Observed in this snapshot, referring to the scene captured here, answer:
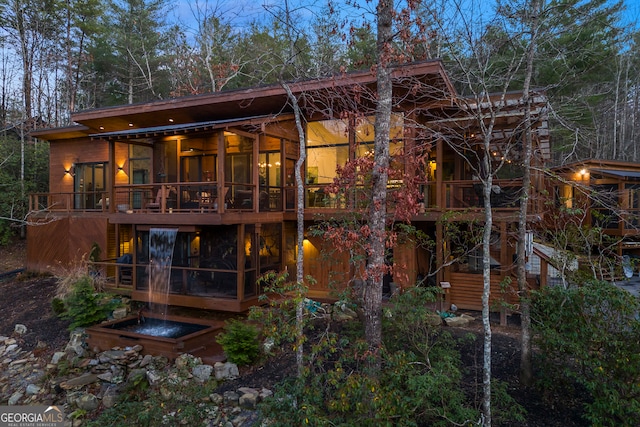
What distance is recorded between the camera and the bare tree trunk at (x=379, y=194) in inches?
182

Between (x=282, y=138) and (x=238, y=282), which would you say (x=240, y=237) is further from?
(x=282, y=138)

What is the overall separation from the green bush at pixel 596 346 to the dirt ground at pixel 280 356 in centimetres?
31

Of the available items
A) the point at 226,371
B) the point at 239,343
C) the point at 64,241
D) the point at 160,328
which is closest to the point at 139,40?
the point at 64,241

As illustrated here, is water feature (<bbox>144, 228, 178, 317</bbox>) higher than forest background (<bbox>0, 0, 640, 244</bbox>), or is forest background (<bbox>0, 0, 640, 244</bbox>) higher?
forest background (<bbox>0, 0, 640, 244</bbox>)

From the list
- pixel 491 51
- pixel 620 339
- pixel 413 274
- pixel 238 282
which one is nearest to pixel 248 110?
pixel 238 282

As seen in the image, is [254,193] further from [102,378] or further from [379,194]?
[379,194]

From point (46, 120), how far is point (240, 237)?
70.9ft

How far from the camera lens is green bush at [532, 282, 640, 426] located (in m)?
4.00

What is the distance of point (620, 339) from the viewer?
4.22 m

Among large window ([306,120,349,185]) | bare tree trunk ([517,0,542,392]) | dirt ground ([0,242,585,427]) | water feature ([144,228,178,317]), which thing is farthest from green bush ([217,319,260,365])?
large window ([306,120,349,185])

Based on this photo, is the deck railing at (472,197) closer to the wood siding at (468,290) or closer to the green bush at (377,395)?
the wood siding at (468,290)

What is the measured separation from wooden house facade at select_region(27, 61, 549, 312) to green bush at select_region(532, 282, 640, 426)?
9.00 feet

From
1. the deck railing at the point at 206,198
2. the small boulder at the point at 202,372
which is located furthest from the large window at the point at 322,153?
the small boulder at the point at 202,372

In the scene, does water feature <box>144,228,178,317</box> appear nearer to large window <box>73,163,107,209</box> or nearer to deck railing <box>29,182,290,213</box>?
deck railing <box>29,182,290,213</box>
